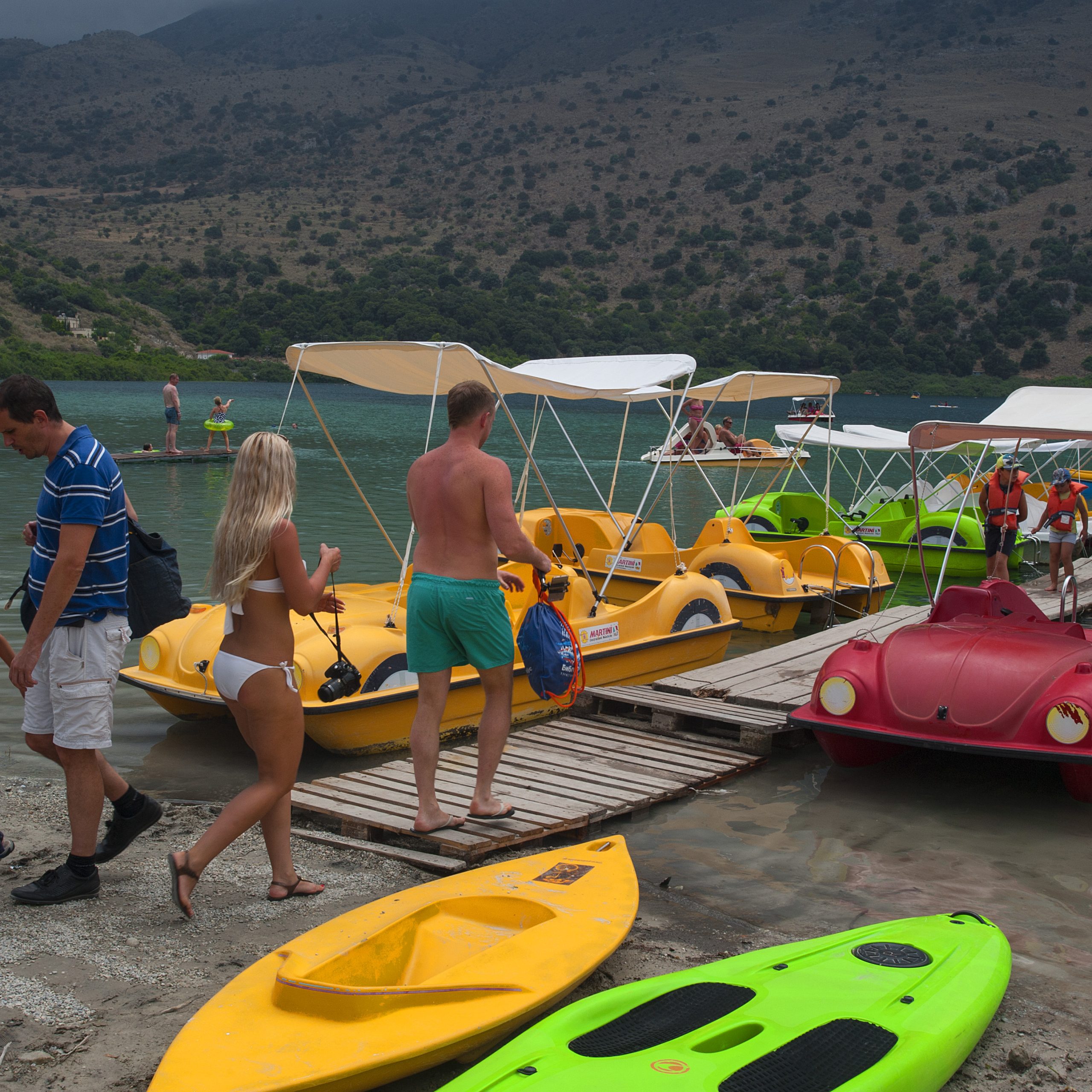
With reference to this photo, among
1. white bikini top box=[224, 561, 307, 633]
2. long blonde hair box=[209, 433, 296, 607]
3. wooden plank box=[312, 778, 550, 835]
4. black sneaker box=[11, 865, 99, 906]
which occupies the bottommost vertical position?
wooden plank box=[312, 778, 550, 835]

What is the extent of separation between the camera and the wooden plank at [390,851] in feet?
15.6

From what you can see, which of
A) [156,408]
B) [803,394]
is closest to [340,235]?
[156,408]

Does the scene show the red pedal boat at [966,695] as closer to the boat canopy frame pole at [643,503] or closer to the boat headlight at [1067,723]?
the boat headlight at [1067,723]

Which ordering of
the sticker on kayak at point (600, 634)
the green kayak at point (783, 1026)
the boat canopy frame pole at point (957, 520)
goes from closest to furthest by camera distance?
1. the green kayak at point (783, 1026)
2. the boat canopy frame pole at point (957, 520)
3. the sticker on kayak at point (600, 634)

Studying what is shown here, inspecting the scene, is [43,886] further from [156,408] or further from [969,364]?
[969,364]

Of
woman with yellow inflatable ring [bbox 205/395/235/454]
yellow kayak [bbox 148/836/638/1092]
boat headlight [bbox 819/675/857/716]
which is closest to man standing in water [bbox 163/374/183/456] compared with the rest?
woman with yellow inflatable ring [bbox 205/395/235/454]

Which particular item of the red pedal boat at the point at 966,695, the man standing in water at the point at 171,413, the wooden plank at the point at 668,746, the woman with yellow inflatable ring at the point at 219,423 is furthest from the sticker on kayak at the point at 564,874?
the woman with yellow inflatable ring at the point at 219,423

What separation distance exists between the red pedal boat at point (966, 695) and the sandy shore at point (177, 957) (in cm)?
190

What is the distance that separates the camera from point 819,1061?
3055 mm

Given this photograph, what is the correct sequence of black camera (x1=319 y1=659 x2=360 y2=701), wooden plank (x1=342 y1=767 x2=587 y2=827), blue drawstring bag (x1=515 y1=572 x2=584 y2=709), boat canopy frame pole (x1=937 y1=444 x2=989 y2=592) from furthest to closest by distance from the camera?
1. boat canopy frame pole (x1=937 y1=444 x2=989 y2=592)
2. blue drawstring bag (x1=515 y1=572 x2=584 y2=709)
3. wooden plank (x1=342 y1=767 x2=587 y2=827)
4. black camera (x1=319 y1=659 x2=360 y2=701)

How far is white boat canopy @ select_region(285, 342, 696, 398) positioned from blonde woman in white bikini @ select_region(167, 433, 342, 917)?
11.8ft

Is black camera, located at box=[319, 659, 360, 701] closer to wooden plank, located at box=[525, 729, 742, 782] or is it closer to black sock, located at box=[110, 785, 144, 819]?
black sock, located at box=[110, 785, 144, 819]

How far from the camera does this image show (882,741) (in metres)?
6.28

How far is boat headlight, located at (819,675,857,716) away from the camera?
641cm
